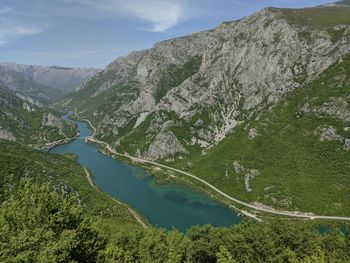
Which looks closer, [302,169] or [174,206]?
[174,206]

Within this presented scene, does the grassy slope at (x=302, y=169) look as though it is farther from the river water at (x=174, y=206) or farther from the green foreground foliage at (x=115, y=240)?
the green foreground foliage at (x=115, y=240)

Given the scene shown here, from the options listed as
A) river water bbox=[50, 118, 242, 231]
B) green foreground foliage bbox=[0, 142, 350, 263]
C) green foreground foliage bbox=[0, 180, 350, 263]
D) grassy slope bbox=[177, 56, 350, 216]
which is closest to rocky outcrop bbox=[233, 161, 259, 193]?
grassy slope bbox=[177, 56, 350, 216]

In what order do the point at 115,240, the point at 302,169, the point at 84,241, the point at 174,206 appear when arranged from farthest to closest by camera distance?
1. the point at 302,169
2. the point at 174,206
3. the point at 115,240
4. the point at 84,241

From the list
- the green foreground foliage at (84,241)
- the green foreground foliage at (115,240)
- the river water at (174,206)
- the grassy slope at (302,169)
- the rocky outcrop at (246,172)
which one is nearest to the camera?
the green foreground foliage at (84,241)

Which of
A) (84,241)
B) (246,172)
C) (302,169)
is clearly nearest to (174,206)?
(246,172)

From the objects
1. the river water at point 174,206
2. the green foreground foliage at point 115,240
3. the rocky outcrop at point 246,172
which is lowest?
the river water at point 174,206

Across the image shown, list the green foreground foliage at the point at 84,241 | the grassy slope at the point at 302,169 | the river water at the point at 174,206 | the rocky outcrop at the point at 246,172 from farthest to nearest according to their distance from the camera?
1. the rocky outcrop at the point at 246,172
2. the grassy slope at the point at 302,169
3. the river water at the point at 174,206
4. the green foreground foliage at the point at 84,241

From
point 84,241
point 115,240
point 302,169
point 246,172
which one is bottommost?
point 246,172

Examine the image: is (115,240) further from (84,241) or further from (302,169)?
(302,169)

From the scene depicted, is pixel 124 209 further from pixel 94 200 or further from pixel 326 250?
pixel 326 250

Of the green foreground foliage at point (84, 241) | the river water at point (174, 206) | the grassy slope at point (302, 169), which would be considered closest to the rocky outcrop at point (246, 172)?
the grassy slope at point (302, 169)

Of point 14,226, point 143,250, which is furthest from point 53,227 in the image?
point 143,250

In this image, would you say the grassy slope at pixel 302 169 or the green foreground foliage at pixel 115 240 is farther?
the grassy slope at pixel 302 169
